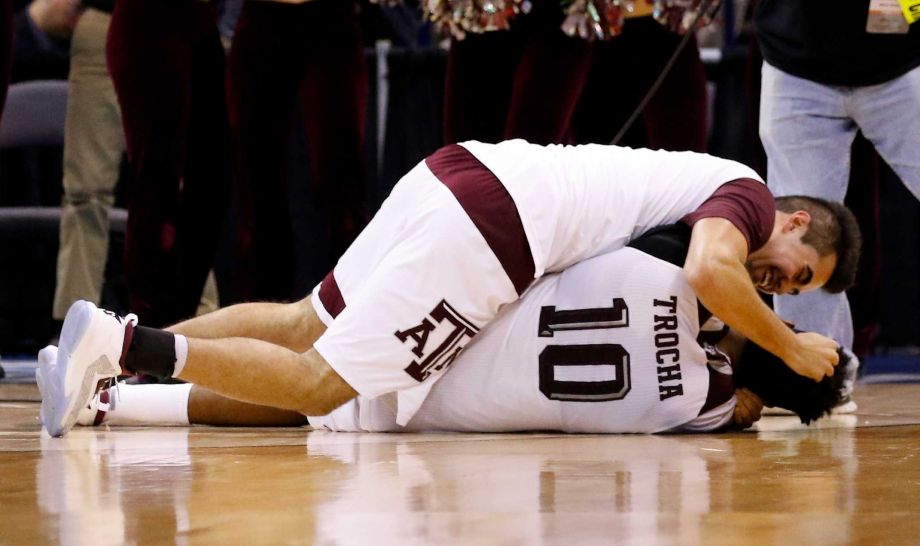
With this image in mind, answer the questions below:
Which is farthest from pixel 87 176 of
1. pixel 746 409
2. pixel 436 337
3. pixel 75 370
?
pixel 746 409

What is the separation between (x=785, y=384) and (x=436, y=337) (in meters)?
0.85

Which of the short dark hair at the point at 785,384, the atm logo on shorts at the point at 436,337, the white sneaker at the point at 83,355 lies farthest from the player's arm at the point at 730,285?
the white sneaker at the point at 83,355

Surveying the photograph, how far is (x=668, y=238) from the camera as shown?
292 centimetres

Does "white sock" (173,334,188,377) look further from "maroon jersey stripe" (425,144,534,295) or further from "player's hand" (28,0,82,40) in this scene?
"player's hand" (28,0,82,40)

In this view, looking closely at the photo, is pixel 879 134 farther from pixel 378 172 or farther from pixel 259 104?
pixel 378 172

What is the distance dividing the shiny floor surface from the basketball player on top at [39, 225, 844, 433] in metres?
0.08

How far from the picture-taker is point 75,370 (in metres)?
2.62

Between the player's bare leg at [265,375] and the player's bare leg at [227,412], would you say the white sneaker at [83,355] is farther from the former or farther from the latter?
the player's bare leg at [227,412]

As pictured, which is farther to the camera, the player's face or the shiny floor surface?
the player's face

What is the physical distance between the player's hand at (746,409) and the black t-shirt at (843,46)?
1.02 meters

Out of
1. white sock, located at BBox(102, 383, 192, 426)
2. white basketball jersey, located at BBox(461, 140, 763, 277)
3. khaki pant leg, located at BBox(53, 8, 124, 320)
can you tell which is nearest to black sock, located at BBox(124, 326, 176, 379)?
white sock, located at BBox(102, 383, 192, 426)

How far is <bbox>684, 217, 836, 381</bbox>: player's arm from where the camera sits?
108 inches

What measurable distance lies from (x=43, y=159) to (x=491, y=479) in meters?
4.23

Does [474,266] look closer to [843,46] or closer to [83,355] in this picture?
[83,355]
